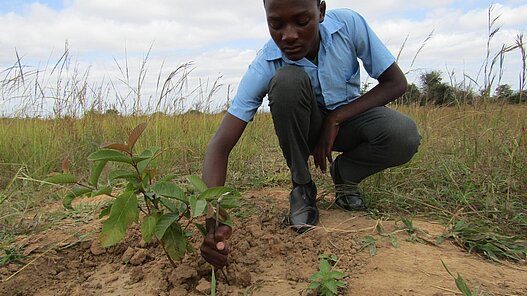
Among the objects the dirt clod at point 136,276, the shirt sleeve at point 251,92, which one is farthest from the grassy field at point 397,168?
the dirt clod at point 136,276

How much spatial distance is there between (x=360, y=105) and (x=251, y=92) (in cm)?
49

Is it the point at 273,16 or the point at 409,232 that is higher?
the point at 273,16

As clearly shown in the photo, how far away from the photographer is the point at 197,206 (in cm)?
114

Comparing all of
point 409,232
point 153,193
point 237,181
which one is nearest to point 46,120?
point 237,181

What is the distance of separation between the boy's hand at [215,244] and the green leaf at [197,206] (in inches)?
5.8

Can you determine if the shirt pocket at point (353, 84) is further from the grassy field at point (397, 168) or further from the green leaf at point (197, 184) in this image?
the green leaf at point (197, 184)

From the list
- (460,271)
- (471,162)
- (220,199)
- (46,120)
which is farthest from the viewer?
(46,120)

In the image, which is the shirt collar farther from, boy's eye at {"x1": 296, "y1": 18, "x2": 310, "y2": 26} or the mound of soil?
the mound of soil

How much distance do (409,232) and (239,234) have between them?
0.67m

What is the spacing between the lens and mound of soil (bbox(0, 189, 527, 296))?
139cm

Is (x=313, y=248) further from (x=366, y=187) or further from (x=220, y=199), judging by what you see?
(x=366, y=187)

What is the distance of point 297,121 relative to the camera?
1910 millimetres

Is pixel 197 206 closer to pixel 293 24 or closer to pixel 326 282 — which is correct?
pixel 326 282

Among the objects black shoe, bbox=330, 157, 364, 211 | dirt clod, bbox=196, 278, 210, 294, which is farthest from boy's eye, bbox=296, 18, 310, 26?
dirt clod, bbox=196, 278, 210, 294
